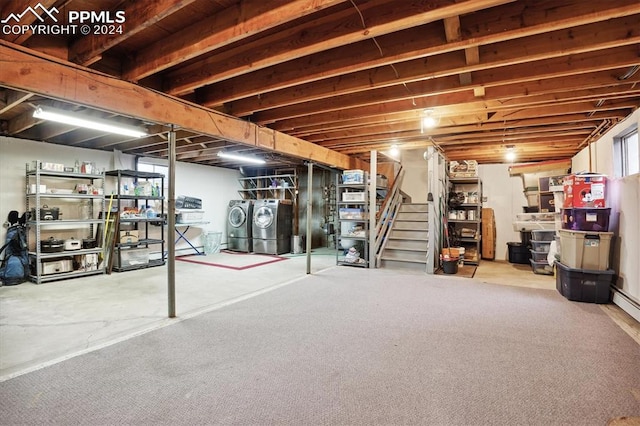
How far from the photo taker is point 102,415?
5.73 ft

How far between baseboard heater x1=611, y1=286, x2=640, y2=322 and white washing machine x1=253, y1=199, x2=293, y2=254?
21.6 feet

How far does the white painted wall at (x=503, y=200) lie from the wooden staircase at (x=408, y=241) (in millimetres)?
2258

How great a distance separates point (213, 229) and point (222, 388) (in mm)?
7404

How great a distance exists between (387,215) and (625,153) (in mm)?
3931

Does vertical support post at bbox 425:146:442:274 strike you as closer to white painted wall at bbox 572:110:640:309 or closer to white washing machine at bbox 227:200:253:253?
white painted wall at bbox 572:110:640:309

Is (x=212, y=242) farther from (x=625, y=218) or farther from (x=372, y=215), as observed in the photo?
(x=625, y=218)

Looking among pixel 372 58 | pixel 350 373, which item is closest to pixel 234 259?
pixel 350 373

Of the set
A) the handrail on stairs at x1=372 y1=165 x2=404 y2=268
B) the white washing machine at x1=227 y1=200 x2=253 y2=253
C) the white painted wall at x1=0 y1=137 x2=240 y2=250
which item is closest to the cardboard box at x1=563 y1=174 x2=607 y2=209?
the handrail on stairs at x1=372 y1=165 x2=404 y2=268

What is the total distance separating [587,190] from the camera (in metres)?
4.16

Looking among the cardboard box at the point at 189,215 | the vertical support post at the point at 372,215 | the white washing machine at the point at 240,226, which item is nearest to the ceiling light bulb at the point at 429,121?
the vertical support post at the point at 372,215

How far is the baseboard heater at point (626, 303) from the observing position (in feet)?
11.0

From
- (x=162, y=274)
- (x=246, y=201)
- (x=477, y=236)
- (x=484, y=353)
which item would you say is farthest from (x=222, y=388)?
(x=246, y=201)

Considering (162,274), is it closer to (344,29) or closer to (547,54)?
(344,29)

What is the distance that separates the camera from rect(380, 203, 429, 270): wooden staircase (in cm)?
614
